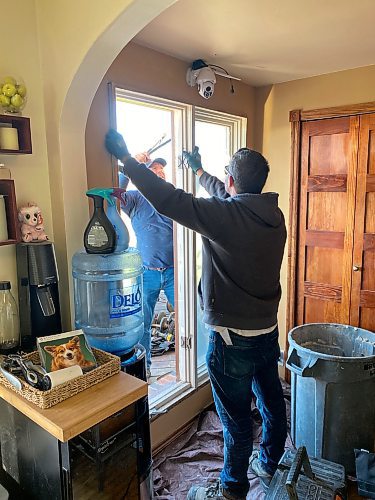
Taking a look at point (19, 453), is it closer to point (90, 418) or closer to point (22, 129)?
point (90, 418)

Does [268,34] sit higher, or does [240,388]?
[268,34]

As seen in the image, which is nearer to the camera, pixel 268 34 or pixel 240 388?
pixel 240 388

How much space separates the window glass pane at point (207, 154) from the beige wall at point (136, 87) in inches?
7.4

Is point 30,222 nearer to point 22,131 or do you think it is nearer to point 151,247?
point 22,131

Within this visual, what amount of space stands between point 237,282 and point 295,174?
1.50m

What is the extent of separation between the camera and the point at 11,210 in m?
1.46

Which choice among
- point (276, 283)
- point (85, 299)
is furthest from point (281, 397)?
point (85, 299)

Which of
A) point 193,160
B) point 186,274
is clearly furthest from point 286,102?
point 186,274

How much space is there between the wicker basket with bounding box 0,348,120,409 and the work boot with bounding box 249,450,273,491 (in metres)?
1.15

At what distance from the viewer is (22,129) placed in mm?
1479

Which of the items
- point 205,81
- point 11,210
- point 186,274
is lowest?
point 186,274

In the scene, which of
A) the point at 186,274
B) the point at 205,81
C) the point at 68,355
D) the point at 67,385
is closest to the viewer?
the point at 67,385

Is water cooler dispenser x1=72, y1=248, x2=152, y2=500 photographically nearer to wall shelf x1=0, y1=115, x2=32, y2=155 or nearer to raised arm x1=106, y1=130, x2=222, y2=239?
raised arm x1=106, y1=130, x2=222, y2=239

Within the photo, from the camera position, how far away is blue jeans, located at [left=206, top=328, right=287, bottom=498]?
176 centimetres
